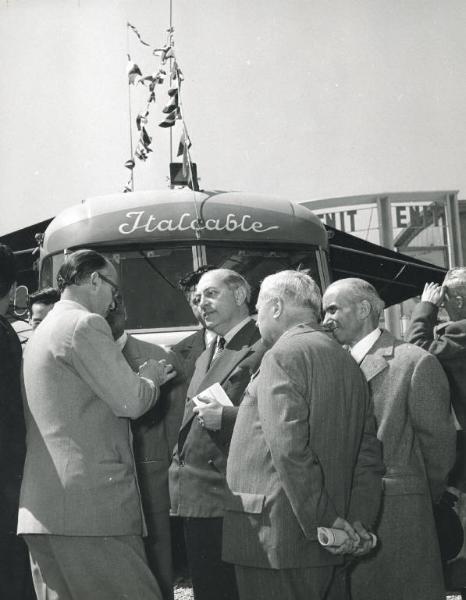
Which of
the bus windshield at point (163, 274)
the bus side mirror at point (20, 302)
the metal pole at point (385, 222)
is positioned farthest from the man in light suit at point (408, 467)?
the metal pole at point (385, 222)

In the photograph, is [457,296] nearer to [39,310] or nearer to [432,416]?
[432,416]

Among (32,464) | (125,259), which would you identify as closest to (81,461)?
(32,464)

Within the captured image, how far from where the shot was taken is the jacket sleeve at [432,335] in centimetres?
443

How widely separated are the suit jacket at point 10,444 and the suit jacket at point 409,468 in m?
1.59

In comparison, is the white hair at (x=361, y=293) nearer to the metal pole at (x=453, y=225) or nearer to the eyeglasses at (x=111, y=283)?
the eyeglasses at (x=111, y=283)

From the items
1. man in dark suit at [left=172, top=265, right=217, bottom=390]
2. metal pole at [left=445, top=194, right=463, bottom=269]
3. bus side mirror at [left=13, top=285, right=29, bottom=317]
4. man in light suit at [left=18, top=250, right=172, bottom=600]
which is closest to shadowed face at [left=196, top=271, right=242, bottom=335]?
man in dark suit at [left=172, top=265, right=217, bottom=390]

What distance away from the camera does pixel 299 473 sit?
120 inches

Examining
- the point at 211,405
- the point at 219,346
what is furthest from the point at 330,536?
the point at 219,346

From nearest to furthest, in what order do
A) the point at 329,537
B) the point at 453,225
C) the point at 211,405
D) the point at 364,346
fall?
1. the point at 329,537
2. the point at 211,405
3. the point at 364,346
4. the point at 453,225

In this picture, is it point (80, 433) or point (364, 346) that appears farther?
point (364, 346)

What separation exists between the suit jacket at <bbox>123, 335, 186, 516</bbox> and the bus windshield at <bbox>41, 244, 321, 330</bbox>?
1.98 meters

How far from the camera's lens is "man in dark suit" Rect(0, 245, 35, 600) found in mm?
3338

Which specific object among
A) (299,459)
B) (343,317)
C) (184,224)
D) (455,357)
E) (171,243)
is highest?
(184,224)

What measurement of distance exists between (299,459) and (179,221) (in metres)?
4.20
